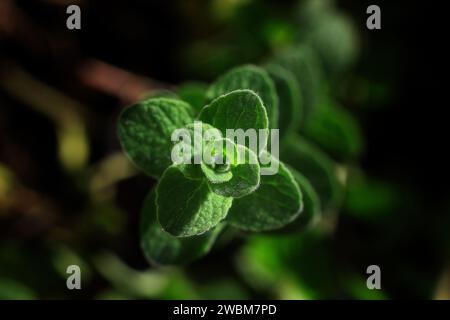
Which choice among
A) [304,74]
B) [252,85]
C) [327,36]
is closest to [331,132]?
[304,74]

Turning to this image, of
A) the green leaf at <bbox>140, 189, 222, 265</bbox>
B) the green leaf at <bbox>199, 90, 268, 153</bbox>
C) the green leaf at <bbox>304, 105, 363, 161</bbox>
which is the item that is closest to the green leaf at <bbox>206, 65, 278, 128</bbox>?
the green leaf at <bbox>199, 90, 268, 153</bbox>

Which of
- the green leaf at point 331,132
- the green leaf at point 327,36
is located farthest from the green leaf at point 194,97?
the green leaf at point 327,36

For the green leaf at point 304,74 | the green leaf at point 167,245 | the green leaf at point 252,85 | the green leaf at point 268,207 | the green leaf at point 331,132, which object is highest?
the green leaf at point 304,74

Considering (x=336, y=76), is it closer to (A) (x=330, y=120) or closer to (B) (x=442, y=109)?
(A) (x=330, y=120)

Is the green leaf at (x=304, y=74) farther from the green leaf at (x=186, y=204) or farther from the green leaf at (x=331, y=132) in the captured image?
the green leaf at (x=186, y=204)

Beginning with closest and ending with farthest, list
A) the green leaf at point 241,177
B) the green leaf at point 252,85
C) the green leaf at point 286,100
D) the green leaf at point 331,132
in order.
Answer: the green leaf at point 241,177 < the green leaf at point 252,85 < the green leaf at point 286,100 < the green leaf at point 331,132

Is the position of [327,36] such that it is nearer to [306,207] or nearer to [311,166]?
[311,166]

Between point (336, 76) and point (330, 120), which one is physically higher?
point (336, 76)
